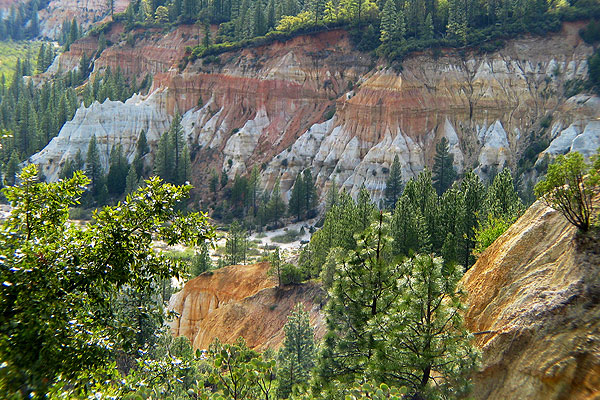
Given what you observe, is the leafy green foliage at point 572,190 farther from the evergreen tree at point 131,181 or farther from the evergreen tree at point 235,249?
the evergreen tree at point 131,181

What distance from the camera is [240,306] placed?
140 feet

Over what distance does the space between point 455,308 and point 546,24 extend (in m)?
73.3

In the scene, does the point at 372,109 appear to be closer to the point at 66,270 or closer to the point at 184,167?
the point at 184,167

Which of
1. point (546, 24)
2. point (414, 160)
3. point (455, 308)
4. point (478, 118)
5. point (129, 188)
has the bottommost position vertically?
point (129, 188)

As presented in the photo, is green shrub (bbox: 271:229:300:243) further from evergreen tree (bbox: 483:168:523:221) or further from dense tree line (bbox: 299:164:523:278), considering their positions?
evergreen tree (bbox: 483:168:523:221)

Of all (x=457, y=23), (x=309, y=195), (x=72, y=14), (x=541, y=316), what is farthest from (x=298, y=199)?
(x=72, y=14)

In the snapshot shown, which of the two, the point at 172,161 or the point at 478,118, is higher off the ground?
the point at 478,118

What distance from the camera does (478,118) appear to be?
2906 inches

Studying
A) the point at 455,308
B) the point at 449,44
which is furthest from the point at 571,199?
the point at 449,44

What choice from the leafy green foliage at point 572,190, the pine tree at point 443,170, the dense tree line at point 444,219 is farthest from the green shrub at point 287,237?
the leafy green foliage at point 572,190

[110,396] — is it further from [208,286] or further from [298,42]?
[298,42]

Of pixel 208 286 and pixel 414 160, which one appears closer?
pixel 208 286

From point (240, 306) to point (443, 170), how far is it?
3633cm

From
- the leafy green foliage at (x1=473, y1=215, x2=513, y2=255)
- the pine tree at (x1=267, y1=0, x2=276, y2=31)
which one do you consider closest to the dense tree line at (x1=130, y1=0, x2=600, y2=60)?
the pine tree at (x1=267, y1=0, x2=276, y2=31)
